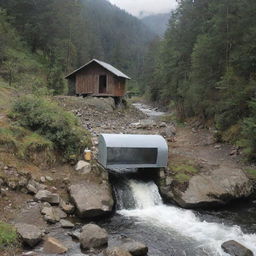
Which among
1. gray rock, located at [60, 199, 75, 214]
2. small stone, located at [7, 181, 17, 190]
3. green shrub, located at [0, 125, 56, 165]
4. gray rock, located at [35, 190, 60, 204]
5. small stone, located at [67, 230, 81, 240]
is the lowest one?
small stone, located at [67, 230, 81, 240]

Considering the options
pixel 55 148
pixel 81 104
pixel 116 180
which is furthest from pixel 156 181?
pixel 81 104

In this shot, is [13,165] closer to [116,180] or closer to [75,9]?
[116,180]

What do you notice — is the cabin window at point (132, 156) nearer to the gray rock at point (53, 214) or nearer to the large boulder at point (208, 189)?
the large boulder at point (208, 189)

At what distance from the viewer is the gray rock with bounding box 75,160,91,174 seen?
14.9 meters

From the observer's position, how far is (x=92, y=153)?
54.1 feet

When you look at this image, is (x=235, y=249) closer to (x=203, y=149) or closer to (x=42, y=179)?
(x=42, y=179)

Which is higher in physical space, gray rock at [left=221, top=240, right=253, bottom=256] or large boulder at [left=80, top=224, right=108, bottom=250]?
large boulder at [left=80, top=224, right=108, bottom=250]

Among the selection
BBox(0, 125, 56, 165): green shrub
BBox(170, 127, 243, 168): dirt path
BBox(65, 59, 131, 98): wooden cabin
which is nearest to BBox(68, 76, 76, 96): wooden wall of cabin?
BBox(65, 59, 131, 98): wooden cabin

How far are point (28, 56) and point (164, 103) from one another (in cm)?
2470

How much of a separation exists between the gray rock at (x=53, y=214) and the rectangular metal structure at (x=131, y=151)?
374cm

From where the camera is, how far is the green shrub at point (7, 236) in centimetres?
928

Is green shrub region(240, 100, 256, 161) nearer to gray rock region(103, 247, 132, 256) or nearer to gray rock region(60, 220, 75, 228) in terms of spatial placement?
gray rock region(103, 247, 132, 256)

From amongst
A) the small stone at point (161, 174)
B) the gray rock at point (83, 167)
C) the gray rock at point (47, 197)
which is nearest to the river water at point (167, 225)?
the small stone at point (161, 174)

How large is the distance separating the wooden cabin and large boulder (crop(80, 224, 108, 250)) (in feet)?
90.4
